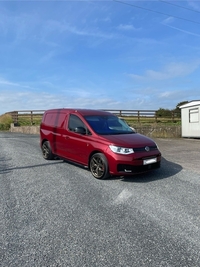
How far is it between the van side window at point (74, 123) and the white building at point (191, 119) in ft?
40.4

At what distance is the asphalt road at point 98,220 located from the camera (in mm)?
2637

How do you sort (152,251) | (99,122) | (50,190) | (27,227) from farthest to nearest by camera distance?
1. (99,122)
2. (50,190)
3. (27,227)
4. (152,251)

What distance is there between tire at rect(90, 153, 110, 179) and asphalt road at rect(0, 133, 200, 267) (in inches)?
8.0

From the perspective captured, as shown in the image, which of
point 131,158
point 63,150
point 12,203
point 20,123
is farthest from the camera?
point 20,123

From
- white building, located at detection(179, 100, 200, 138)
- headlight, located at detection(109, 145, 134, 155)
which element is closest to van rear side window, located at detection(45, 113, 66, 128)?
headlight, located at detection(109, 145, 134, 155)

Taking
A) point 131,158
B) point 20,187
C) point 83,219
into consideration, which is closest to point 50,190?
point 20,187

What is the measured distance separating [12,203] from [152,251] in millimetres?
2626

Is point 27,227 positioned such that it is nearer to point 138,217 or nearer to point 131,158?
point 138,217

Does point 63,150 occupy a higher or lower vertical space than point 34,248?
higher

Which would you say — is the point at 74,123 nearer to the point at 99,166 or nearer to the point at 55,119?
the point at 55,119

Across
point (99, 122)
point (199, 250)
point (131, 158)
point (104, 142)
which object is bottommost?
point (199, 250)

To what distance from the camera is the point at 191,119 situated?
17516 mm

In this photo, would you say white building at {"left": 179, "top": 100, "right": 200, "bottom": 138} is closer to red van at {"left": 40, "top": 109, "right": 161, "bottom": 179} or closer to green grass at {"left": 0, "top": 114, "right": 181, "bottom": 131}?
green grass at {"left": 0, "top": 114, "right": 181, "bottom": 131}

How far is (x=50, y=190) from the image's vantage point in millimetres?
4953
